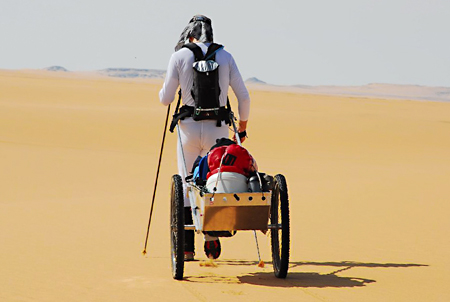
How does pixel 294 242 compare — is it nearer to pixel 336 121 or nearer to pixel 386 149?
pixel 386 149

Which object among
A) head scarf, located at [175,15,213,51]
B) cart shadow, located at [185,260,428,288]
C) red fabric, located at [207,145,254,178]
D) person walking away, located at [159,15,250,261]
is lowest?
cart shadow, located at [185,260,428,288]

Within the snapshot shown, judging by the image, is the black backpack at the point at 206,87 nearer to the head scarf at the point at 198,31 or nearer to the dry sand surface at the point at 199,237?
the head scarf at the point at 198,31

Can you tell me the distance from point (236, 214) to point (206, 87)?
129 centimetres

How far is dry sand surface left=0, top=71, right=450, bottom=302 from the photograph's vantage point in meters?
5.98

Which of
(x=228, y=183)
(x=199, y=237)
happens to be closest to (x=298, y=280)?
(x=228, y=183)

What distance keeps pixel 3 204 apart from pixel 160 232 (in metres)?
3.35

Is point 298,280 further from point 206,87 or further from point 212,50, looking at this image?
point 212,50

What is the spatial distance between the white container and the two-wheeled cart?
74 millimetres

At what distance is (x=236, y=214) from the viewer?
5734mm

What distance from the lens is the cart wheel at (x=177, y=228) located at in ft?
19.5

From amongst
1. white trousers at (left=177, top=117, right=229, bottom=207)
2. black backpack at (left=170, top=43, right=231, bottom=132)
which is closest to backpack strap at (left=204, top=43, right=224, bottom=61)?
black backpack at (left=170, top=43, right=231, bottom=132)

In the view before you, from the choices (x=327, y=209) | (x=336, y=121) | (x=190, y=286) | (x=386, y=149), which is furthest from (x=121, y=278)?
A: (x=336, y=121)

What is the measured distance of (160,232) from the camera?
942 cm

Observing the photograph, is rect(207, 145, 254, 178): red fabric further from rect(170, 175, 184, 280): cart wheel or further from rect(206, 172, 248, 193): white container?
rect(170, 175, 184, 280): cart wheel
